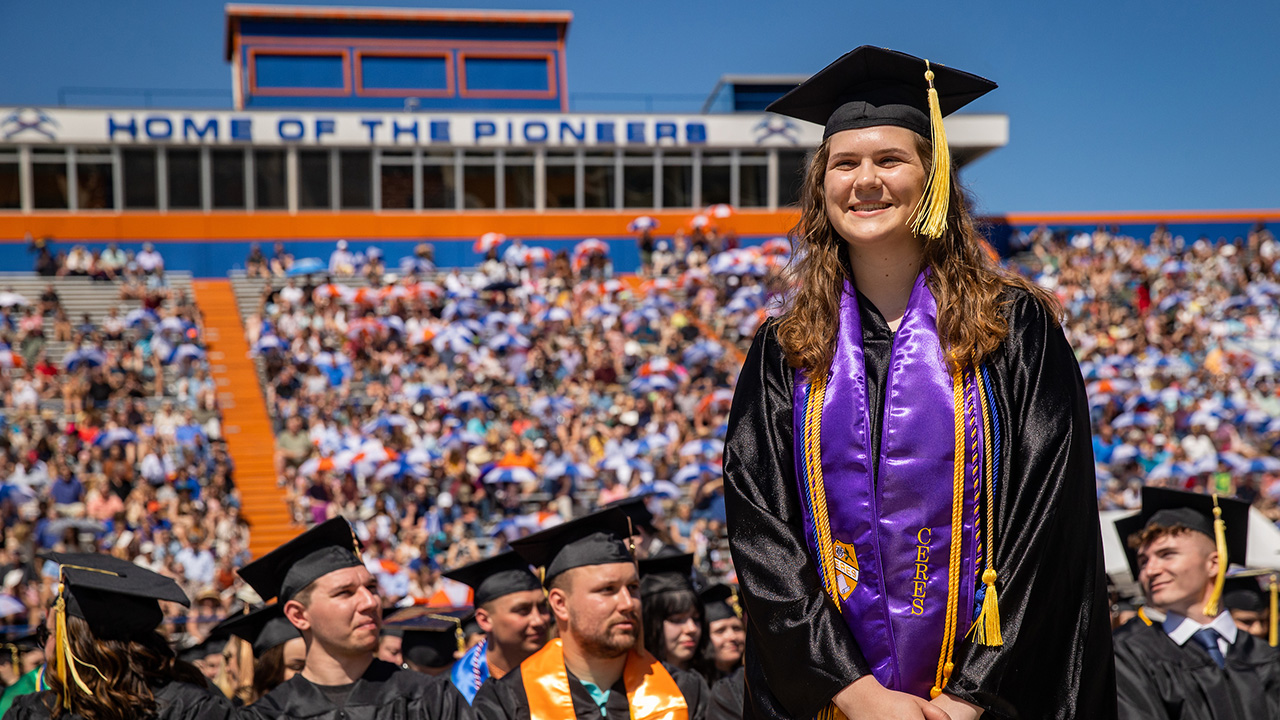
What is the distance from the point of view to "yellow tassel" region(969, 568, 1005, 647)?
2268mm

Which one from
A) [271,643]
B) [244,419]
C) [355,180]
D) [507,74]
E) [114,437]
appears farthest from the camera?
[507,74]

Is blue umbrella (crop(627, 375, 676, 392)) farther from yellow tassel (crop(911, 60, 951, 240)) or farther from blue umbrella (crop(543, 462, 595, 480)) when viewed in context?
yellow tassel (crop(911, 60, 951, 240))

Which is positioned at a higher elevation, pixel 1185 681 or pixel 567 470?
pixel 1185 681

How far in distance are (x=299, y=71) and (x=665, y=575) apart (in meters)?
29.4

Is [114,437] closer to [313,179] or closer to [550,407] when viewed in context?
[550,407]

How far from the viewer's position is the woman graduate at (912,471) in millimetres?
2312

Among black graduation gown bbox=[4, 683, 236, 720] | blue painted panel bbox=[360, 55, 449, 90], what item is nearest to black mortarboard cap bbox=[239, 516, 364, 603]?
black graduation gown bbox=[4, 683, 236, 720]

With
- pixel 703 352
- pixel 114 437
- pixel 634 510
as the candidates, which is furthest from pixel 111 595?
pixel 703 352

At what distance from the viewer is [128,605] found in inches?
163

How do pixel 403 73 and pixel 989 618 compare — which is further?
pixel 403 73

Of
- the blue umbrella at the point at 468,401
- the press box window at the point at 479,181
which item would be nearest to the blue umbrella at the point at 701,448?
the blue umbrella at the point at 468,401

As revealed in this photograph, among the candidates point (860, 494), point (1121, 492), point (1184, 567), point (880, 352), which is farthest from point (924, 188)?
point (1121, 492)

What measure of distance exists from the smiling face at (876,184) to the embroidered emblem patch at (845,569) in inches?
25.8

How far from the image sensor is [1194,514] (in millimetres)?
4953
